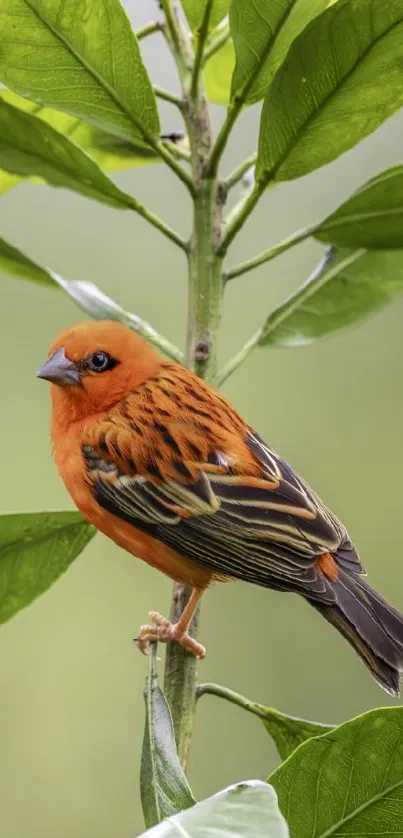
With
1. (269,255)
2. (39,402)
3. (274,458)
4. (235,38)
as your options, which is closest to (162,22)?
(235,38)

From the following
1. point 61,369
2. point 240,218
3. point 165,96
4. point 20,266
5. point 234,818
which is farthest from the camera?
point 61,369

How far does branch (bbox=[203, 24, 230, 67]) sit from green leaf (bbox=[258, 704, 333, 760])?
1.24 metres

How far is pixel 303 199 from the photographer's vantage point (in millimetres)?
5559

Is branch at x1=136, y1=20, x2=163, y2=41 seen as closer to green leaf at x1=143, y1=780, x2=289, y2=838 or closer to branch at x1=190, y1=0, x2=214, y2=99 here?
branch at x1=190, y1=0, x2=214, y2=99

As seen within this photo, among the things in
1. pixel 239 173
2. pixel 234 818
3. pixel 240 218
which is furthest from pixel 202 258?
pixel 234 818

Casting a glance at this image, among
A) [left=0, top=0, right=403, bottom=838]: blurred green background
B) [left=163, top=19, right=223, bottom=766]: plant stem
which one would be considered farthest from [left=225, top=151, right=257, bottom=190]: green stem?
[left=0, top=0, right=403, bottom=838]: blurred green background

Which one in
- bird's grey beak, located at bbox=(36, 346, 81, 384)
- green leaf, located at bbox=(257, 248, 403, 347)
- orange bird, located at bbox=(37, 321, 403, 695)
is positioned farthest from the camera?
bird's grey beak, located at bbox=(36, 346, 81, 384)

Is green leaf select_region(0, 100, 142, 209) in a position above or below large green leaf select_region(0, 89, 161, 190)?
below

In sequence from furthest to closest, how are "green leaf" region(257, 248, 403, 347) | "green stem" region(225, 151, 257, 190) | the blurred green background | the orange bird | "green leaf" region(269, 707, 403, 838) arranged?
the blurred green background → "green leaf" region(257, 248, 403, 347) → the orange bird → "green stem" region(225, 151, 257, 190) → "green leaf" region(269, 707, 403, 838)

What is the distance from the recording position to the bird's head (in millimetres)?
2908

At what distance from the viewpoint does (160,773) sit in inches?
71.4

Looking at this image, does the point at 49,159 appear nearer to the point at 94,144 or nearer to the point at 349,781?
the point at 94,144

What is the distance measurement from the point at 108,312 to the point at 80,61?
53cm

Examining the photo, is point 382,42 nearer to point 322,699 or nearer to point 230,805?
point 230,805
